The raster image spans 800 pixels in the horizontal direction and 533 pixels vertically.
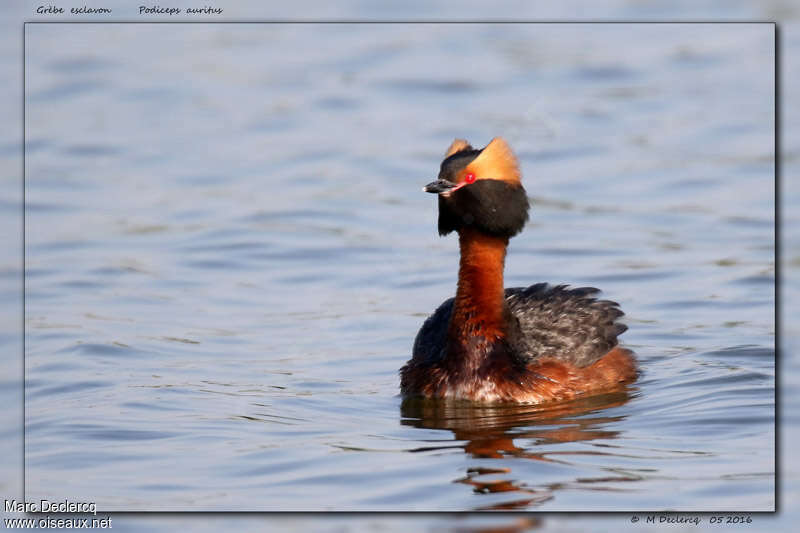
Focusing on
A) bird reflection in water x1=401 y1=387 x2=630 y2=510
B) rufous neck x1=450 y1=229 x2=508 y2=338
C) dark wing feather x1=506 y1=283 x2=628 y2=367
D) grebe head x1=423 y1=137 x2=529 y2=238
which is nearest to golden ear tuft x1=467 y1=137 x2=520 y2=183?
grebe head x1=423 y1=137 x2=529 y2=238

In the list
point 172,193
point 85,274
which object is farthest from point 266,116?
point 85,274

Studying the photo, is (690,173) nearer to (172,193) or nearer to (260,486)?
(172,193)

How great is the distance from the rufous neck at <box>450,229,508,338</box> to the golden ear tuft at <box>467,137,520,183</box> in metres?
0.50

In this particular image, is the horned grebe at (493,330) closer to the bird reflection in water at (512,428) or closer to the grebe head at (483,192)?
the grebe head at (483,192)

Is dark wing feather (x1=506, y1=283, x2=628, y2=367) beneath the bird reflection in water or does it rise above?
above

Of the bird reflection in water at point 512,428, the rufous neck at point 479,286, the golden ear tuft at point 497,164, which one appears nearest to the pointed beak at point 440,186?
the golden ear tuft at point 497,164

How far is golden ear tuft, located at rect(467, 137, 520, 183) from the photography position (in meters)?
10.7

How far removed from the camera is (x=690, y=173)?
18.2 meters

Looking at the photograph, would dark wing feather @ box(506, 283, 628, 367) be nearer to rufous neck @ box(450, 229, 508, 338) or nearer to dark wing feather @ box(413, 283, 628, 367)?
dark wing feather @ box(413, 283, 628, 367)

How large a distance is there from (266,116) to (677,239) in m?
7.77

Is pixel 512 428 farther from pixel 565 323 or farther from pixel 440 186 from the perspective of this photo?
pixel 440 186

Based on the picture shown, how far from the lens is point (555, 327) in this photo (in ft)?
38.1

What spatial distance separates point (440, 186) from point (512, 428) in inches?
74.3

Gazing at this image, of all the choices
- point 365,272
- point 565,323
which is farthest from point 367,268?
point 565,323
